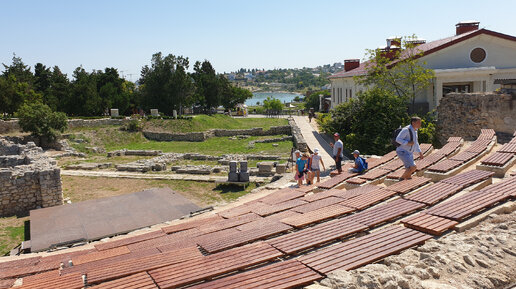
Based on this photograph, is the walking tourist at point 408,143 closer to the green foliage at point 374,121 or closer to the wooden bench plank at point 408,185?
the wooden bench plank at point 408,185

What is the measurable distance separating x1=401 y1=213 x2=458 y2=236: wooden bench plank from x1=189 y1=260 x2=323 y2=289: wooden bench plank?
2.19 meters

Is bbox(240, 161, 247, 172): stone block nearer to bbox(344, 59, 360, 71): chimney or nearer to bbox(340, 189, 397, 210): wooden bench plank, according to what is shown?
bbox(340, 189, 397, 210): wooden bench plank

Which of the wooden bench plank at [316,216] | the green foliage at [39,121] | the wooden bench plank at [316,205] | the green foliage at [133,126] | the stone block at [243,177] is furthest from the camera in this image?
the green foliage at [133,126]

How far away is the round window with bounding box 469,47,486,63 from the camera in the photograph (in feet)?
84.7

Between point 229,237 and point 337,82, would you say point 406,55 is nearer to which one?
point 337,82

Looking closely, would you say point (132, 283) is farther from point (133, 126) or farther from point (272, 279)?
point (133, 126)

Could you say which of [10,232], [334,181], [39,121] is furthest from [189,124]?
[334,181]

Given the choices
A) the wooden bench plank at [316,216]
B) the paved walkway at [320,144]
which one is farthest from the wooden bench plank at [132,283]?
the paved walkway at [320,144]

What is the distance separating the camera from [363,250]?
5.70 meters

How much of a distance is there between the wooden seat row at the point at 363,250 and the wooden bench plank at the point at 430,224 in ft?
0.54

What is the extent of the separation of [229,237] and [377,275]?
3085 mm

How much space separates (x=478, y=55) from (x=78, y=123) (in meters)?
35.6

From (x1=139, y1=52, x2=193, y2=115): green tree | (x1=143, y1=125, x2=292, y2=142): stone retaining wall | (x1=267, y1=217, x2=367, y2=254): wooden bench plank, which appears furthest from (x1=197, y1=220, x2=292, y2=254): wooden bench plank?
(x1=139, y1=52, x2=193, y2=115): green tree

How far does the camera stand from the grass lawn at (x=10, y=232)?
41.3ft
